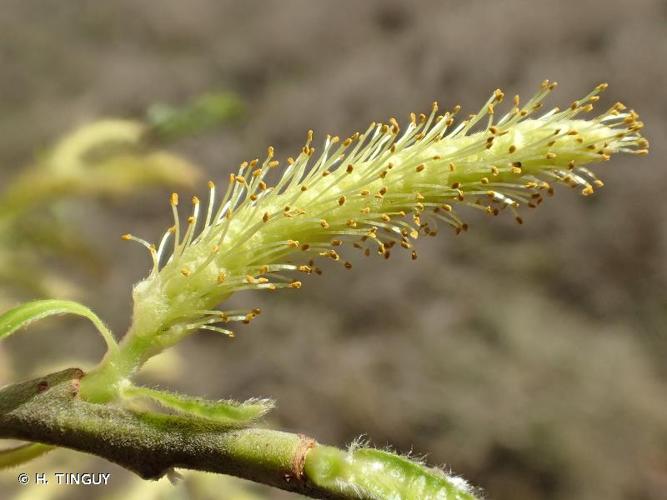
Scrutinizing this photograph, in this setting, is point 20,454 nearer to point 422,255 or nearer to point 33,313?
point 33,313

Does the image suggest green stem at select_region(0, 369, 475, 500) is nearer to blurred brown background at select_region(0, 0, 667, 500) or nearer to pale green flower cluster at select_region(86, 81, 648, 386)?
pale green flower cluster at select_region(86, 81, 648, 386)

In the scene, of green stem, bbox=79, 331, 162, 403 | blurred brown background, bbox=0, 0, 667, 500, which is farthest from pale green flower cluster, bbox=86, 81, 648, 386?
blurred brown background, bbox=0, 0, 667, 500

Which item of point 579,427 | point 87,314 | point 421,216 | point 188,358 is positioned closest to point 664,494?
point 579,427

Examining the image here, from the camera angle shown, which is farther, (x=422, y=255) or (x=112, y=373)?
(x=422, y=255)

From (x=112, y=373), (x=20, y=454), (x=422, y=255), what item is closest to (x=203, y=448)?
(x=112, y=373)

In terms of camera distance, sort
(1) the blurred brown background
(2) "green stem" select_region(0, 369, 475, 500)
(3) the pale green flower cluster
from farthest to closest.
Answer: (1) the blurred brown background → (3) the pale green flower cluster → (2) "green stem" select_region(0, 369, 475, 500)

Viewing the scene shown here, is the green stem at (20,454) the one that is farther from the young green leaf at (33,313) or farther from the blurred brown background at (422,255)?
the blurred brown background at (422,255)

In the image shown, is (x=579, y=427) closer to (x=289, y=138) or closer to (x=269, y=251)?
(x=289, y=138)
